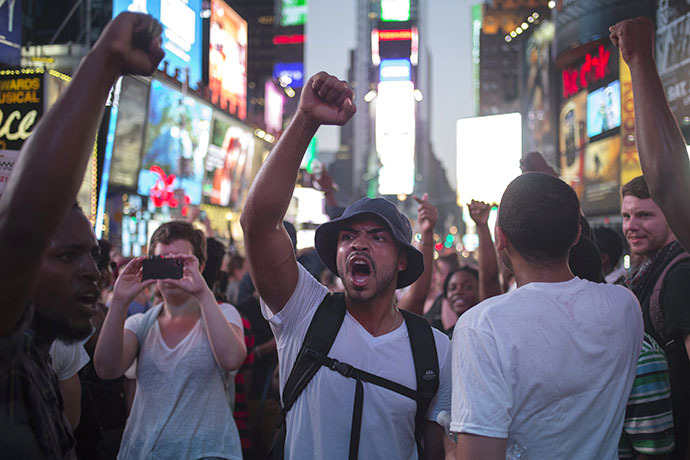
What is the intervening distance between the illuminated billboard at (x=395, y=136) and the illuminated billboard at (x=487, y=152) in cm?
2942

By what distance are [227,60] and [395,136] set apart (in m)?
27.0

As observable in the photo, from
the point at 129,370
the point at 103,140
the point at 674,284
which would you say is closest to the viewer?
the point at 674,284

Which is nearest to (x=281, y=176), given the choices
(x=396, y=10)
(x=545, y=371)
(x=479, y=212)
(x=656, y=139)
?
(x=545, y=371)

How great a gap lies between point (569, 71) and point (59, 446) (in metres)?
31.9

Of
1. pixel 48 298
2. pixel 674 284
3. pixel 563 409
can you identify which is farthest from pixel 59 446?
pixel 674 284

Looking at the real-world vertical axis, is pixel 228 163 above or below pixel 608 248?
above

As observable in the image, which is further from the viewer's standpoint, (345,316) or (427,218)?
(427,218)

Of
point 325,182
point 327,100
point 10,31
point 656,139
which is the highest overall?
point 10,31

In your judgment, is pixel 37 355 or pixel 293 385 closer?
pixel 37 355

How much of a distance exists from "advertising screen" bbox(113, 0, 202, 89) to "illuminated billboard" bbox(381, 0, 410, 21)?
41.0 meters

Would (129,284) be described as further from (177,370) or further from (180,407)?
(180,407)

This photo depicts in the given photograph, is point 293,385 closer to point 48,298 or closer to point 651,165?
point 48,298

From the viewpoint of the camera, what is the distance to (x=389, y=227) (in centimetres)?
307

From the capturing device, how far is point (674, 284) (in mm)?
3168
